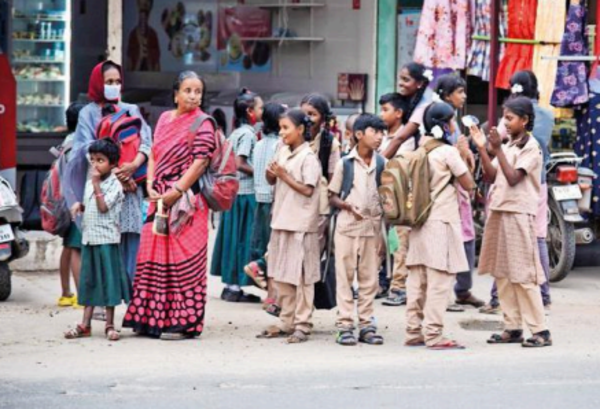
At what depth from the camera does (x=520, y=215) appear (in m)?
9.56

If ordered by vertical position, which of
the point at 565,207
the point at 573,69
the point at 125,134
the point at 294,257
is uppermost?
the point at 573,69

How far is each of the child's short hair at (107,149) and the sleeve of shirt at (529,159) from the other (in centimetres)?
263

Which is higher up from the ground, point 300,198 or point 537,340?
point 300,198

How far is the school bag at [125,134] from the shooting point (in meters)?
10.3

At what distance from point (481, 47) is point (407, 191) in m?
5.66

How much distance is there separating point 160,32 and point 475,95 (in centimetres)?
429

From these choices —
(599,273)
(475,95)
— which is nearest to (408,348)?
(599,273)

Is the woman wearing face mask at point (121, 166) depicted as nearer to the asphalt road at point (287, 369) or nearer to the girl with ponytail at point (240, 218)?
the asphalt road at point (287, 369)

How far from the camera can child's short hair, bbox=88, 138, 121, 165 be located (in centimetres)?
983

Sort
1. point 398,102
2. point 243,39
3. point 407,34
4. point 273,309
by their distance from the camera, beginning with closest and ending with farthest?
point 273,309 → point 398,102 → point 407,34 → point 243,39

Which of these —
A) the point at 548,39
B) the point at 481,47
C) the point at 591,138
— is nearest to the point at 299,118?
the point at 591,138

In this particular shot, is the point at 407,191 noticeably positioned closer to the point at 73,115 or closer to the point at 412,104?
the point at 412,104

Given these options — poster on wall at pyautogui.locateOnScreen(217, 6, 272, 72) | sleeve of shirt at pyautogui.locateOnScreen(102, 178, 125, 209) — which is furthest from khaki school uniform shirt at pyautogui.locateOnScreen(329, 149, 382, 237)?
poster on wall at pyautogui.locateOnScreen(217, 6, 272, 72)

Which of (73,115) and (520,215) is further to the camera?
(73,115)
